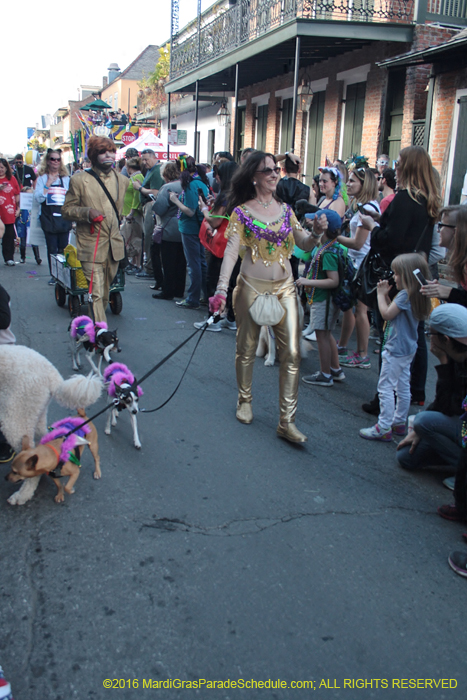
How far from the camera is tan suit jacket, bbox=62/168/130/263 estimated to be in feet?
18.9

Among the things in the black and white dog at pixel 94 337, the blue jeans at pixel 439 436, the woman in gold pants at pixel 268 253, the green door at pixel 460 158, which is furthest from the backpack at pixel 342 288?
the green door at pixel 460 158

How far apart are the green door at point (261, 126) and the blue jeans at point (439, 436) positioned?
61.8 feet

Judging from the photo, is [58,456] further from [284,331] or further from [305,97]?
[305,97]

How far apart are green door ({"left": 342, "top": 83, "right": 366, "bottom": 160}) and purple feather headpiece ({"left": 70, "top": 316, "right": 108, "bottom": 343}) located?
38.1ft

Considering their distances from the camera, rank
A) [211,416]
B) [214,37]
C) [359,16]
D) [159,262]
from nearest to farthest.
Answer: [211,416] < [159,262] < [359,16] < [214,37]

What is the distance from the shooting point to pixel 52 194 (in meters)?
9.53

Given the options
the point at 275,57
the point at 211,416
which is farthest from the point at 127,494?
the point at 275,57

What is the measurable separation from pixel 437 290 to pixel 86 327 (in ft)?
9.96

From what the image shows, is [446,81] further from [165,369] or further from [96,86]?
[96,86]

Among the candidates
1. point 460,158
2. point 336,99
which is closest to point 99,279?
point 460,158

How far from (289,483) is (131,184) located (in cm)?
849

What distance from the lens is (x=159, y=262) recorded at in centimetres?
1033

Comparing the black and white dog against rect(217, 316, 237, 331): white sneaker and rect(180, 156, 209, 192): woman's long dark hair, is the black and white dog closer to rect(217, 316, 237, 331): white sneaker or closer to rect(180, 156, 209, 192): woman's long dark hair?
rect(217, 316, 237, 331): white sneaker

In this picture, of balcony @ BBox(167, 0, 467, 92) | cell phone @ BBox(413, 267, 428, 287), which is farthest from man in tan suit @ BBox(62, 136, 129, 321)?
balcony @ BBox(167, 0, 467, 92)
